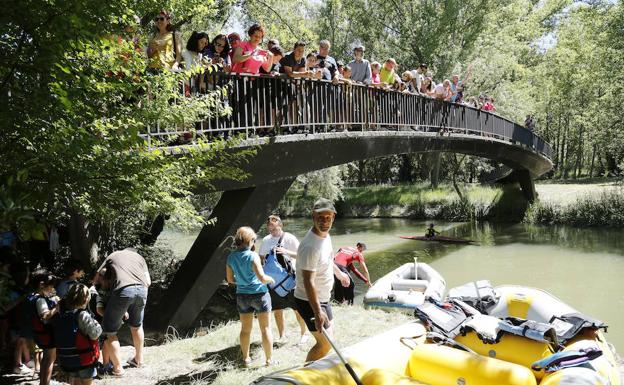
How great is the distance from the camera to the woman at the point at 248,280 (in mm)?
5301

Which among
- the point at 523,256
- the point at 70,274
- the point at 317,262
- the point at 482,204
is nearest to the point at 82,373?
the point at 70,274

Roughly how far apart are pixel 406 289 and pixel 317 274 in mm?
6759

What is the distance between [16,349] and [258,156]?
395cm

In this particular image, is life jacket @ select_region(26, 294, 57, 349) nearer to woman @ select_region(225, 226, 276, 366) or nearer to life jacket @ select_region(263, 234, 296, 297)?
woman @ select_region(225, 226, 276, 366)

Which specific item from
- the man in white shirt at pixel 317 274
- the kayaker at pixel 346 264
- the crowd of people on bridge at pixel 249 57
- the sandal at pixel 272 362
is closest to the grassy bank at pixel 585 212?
the crowd of people on bridge at pixel 249 57

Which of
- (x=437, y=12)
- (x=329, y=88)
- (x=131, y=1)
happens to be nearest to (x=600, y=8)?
(x=437, y=12)

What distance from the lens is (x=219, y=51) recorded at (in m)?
7.24

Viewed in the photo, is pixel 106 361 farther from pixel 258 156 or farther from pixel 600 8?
pixel 600 8

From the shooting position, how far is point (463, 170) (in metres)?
36.7

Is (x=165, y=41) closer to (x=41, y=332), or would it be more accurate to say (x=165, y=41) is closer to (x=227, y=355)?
(x=41, y=332)

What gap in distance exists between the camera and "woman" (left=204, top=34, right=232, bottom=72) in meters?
7.12

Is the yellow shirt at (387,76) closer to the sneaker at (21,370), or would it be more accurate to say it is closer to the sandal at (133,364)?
the sandal at (133,364)

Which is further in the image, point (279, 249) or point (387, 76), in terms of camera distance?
point (387, 76)

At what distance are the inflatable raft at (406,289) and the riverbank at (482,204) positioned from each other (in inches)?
578
